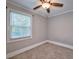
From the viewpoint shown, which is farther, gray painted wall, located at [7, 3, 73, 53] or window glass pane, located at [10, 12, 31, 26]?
gray painted wall, located at [7, 3, 73, 53]

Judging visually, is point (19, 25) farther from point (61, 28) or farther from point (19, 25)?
point (61, 28)

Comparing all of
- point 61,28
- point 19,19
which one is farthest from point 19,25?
point 61,28

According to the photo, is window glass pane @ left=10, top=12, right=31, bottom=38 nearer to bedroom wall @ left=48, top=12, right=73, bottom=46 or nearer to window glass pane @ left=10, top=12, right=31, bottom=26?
window glass pane @ left=10, top=12, right=31, bottom=26

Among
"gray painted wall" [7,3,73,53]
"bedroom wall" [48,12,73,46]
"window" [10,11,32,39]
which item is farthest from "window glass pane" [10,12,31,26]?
"bedroom wall" [48,12,73,46]

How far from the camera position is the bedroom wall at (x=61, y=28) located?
434cm

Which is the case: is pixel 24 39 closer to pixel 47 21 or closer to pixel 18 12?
pixel 18 12

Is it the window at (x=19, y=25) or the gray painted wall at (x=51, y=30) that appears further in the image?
the gray painted wall at (x=51, y=30)

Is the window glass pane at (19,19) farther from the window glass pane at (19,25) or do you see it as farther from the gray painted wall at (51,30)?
the gray painted wall at (51,30)

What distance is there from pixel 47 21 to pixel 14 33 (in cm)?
344

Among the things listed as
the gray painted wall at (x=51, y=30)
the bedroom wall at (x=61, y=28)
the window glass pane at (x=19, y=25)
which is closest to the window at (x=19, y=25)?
the window glass pane at (x=19, y=25)

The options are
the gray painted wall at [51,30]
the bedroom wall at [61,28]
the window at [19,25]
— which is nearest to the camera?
the window at [19,25]

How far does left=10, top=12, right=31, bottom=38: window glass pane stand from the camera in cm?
308

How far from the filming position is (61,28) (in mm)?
4930

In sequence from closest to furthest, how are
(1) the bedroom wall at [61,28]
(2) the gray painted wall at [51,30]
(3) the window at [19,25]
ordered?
(3) the window at [19,25]
(2) the gray painted wall at [51,30]
(1) the bedroom wall at [61,28]
